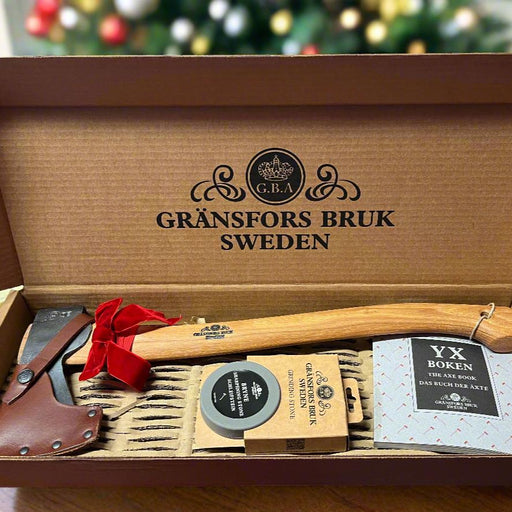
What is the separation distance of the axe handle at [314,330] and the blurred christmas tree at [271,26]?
495mm

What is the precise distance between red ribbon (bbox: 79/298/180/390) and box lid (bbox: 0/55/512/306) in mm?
75


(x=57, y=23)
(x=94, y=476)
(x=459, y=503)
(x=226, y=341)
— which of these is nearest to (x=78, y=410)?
(x=94, y=476)

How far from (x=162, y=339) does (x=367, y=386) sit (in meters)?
0.27

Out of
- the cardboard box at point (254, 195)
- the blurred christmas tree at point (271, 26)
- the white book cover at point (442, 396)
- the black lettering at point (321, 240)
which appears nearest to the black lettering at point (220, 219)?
the cardboard box at point (254, 195)

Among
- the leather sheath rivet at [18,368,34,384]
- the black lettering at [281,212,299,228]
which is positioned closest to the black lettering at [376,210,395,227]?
the black lettering at [281,212,299,228]

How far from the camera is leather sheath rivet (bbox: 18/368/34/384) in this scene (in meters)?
0.66

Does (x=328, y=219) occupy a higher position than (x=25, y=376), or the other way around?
(x=328, y=219)

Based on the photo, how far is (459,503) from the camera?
620 millimetres

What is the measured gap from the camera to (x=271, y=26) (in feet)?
3.08

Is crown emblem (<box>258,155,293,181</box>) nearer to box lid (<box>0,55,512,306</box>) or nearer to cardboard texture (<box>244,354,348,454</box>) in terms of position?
box lid (<box>0,55,512,306</box>)

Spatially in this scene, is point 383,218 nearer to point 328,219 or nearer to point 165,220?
point 328,219

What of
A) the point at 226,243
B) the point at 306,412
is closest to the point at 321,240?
the point at 226,243

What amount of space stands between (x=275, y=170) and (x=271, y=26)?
388 millimetres

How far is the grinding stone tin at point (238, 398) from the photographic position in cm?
59
